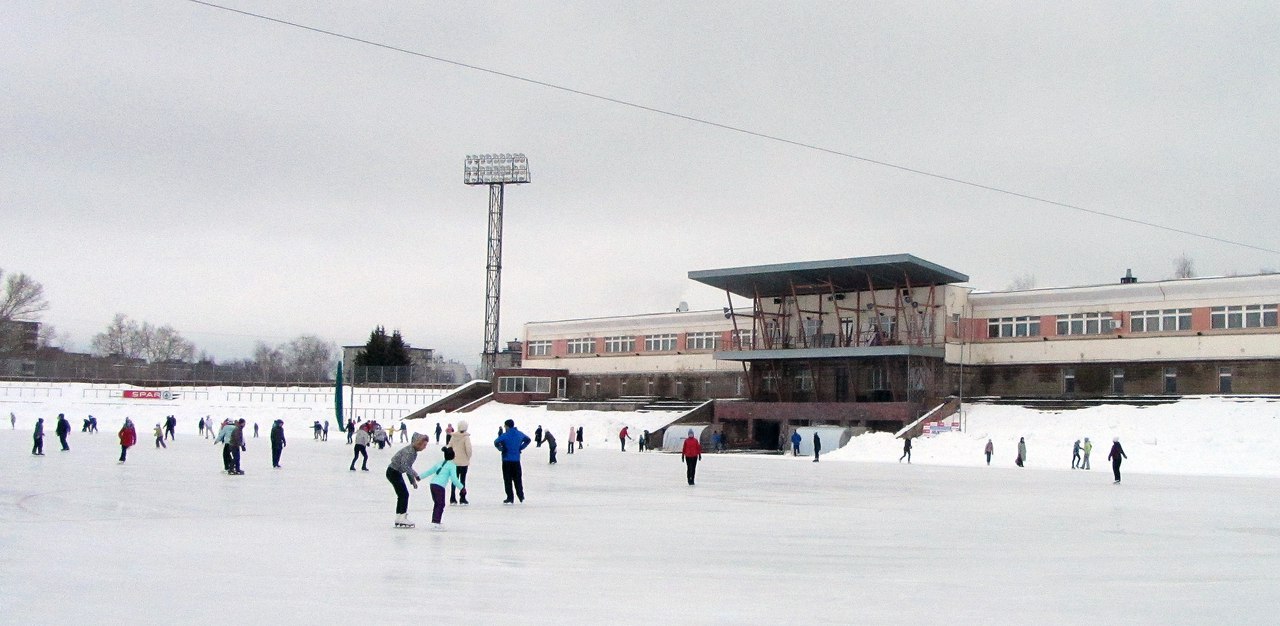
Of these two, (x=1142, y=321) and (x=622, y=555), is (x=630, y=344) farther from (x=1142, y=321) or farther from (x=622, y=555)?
(x=622, y=555)

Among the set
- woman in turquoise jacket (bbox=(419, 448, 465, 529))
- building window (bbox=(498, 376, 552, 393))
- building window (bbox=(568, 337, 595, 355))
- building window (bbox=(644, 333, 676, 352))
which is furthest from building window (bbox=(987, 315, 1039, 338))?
woman in turquoise jacket (bbox=(419, 448, 465, 529))

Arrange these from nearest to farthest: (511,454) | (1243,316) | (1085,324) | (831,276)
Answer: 1. (511,454)
2. (1243,316)
3. (1085,324)
4. (831,276)

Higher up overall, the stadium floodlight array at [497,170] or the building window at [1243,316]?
the stadium floodlight array at [497,170]

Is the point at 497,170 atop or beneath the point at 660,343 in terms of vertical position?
atop

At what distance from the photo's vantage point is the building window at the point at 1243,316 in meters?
51.3

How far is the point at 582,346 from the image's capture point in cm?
8081

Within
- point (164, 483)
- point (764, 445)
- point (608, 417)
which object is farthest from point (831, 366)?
point (164, 483)

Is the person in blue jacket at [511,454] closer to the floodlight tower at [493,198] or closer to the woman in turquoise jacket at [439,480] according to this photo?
the woman in turquoise jacket at [439,480]

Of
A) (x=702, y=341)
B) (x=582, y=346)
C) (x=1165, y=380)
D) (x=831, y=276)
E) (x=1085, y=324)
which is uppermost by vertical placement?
(x=831, y=276)

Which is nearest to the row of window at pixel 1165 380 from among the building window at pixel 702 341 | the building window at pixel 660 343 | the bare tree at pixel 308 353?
the building window at pixel 702 341

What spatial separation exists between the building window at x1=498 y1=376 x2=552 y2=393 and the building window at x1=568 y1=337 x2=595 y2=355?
401 cm

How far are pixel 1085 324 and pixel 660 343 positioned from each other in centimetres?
2894

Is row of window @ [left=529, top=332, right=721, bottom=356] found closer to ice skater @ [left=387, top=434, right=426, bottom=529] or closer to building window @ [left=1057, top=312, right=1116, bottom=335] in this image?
building window @ [left=1057, top=312, right=1116, bottom=335]

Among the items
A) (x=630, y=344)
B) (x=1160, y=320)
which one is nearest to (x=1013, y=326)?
(x=1160, y=320)
